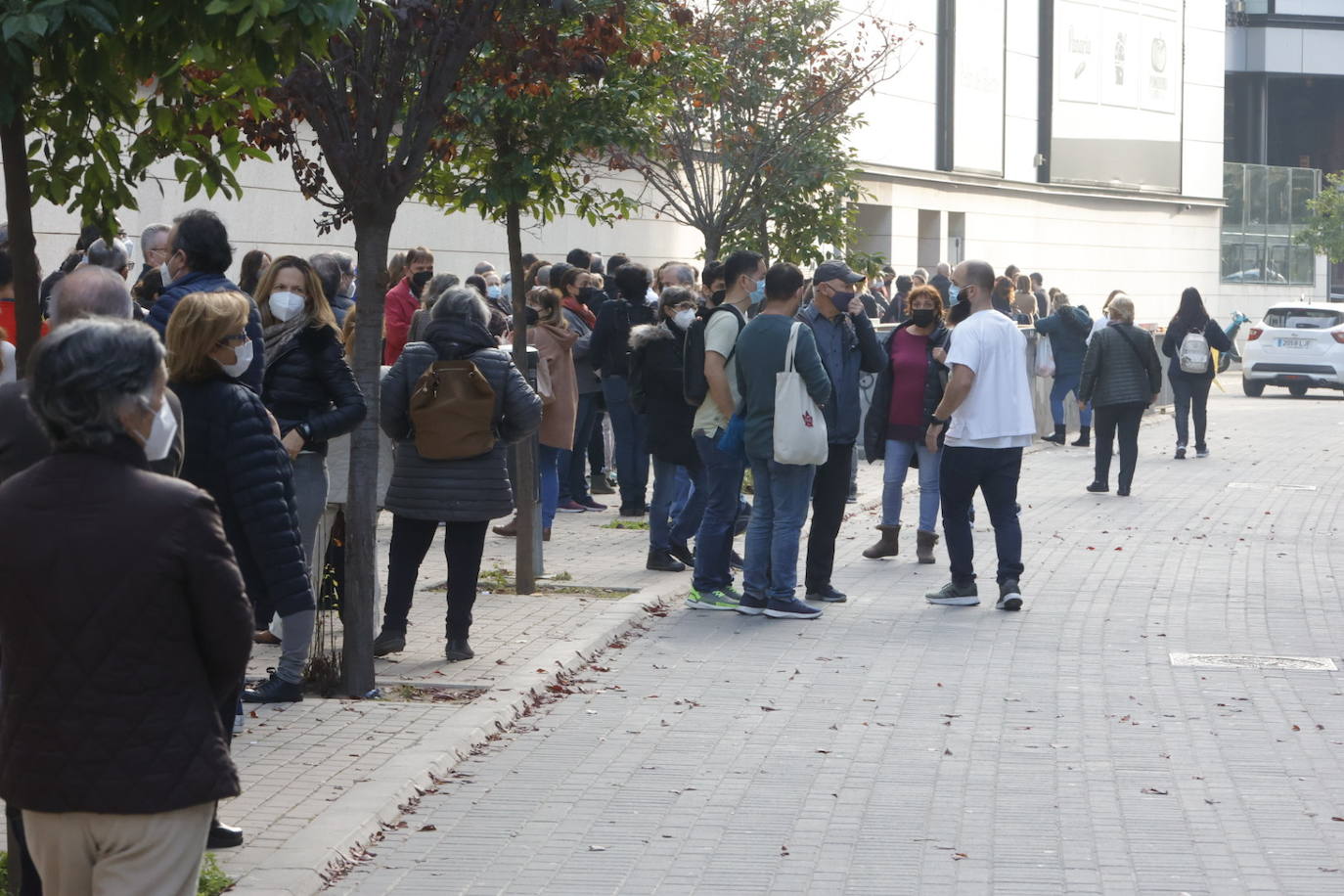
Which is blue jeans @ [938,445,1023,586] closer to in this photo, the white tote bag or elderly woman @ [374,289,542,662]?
the white tote bag

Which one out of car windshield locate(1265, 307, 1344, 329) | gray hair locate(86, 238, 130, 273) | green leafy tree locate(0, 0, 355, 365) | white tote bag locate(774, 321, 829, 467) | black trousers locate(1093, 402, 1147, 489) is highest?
green leafy tree locate(0, 0, 355, 365)

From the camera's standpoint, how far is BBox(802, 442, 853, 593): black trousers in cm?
1097

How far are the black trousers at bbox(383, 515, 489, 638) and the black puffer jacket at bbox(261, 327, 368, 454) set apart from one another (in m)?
0.95

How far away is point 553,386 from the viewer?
13.5m

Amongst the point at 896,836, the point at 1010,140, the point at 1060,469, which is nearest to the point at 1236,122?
the point at 1010,140

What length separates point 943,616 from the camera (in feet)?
35.4

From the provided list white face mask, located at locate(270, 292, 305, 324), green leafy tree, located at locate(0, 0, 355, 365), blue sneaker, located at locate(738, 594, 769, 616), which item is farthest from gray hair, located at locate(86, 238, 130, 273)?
blue sneaker, located at locate(738, 594, 769, 616)

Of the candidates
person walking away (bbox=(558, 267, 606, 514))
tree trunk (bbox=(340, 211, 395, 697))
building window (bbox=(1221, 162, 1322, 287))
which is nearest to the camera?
tree trunk (bbox=(340, 211, 395, 697))

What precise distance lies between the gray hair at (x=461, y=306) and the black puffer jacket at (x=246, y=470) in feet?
7.01

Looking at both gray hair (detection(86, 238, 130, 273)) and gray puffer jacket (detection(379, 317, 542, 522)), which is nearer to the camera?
gray hair (detection(86, 238, 130, 273))

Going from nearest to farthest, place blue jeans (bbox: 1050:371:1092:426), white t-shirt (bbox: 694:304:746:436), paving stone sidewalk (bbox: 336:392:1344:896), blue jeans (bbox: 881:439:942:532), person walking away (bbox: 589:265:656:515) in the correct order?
1. paving stone sidewalk (bbox: 336:392:1344:896)
2. white t-shirt (bbox: 694:304:746:436)
3. blue jeans (bbox: 881:439:942:532)
4. person walking away (bbox: 589:265:656:515)
5. blue jeans (bbox: 1050:371:1092:426)

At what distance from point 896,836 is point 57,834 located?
3191 millimetres

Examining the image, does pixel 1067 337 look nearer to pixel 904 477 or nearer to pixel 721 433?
pixel 904 477

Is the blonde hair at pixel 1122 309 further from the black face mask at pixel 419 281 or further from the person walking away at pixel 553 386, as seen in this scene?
the black face mask at pixel 419 281
